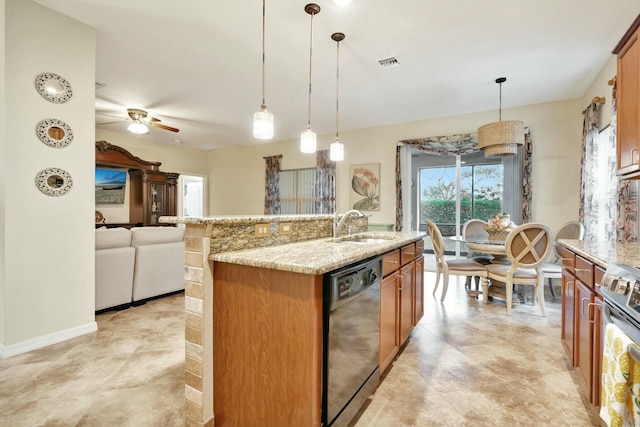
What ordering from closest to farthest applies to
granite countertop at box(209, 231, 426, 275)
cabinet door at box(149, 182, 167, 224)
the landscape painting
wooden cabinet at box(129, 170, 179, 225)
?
granite countertop at box(209, 231, 426, 275) → the landscape painting → wooden cabinet at box(129, 170, 179, 225) → cabinet door at box(149, 182, 167, 224)

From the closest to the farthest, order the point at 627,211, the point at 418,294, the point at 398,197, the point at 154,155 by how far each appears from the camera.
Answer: the point at 627,211
the point at 418,294
the point at 398,197
the point at 154,155

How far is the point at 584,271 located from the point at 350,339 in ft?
4.55

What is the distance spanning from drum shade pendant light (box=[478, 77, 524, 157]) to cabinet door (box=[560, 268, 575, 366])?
1997mm

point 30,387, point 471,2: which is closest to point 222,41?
point 471,2

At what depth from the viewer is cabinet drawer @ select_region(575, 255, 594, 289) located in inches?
62.0

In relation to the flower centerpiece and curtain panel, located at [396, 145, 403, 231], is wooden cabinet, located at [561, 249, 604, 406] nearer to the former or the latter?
the flower centerpiece

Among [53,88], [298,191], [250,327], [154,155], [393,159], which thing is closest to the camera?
[250,327]

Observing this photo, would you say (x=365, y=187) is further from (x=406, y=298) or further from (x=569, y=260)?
(x=569, y=260)

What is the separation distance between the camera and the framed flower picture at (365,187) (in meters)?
5.87

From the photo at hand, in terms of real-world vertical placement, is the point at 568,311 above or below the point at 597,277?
below

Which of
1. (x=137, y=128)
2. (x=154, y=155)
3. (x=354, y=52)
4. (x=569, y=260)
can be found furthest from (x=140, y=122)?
(x=569, y=260)

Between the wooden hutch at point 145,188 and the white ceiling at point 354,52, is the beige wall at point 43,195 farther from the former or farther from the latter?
the wooden hutch at point 145,188

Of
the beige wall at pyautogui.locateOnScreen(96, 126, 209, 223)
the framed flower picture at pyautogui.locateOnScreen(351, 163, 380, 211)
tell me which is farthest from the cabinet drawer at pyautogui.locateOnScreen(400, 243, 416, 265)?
the beige wall at pyautogui.locateOnScreen(96, 126, 209, 223)

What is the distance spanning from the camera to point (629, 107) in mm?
1882
